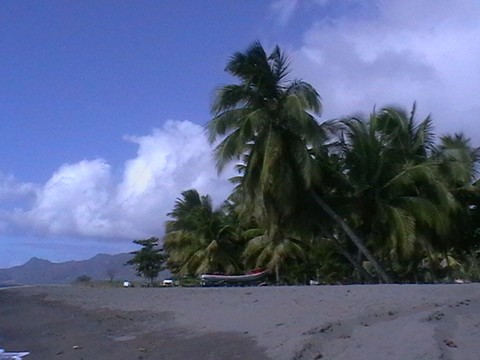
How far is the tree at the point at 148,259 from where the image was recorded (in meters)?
49.8

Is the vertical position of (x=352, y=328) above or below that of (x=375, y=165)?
below

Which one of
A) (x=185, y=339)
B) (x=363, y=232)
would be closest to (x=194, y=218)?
(x=363, y=232)

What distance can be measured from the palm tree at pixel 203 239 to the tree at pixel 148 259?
11.1 meters

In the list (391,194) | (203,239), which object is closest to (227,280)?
(391,194)

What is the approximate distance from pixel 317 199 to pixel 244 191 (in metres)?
2.73

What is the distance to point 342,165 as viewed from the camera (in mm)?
23359

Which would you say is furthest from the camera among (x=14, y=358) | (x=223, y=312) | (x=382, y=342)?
(x=223, y=312)

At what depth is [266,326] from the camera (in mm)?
10625

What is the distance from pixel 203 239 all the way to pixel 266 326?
2584cm

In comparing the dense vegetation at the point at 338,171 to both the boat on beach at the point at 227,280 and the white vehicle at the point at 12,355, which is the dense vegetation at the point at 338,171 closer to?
the boat on beach at the point at 227,280

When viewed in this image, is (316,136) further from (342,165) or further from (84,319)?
(84,319)

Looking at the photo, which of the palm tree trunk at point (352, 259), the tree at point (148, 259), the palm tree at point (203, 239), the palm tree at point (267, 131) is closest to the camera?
the palm tree at point (267, 131)

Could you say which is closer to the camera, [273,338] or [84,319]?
[273,338]

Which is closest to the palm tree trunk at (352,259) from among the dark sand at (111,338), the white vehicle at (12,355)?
the dark sand at (111,338)
